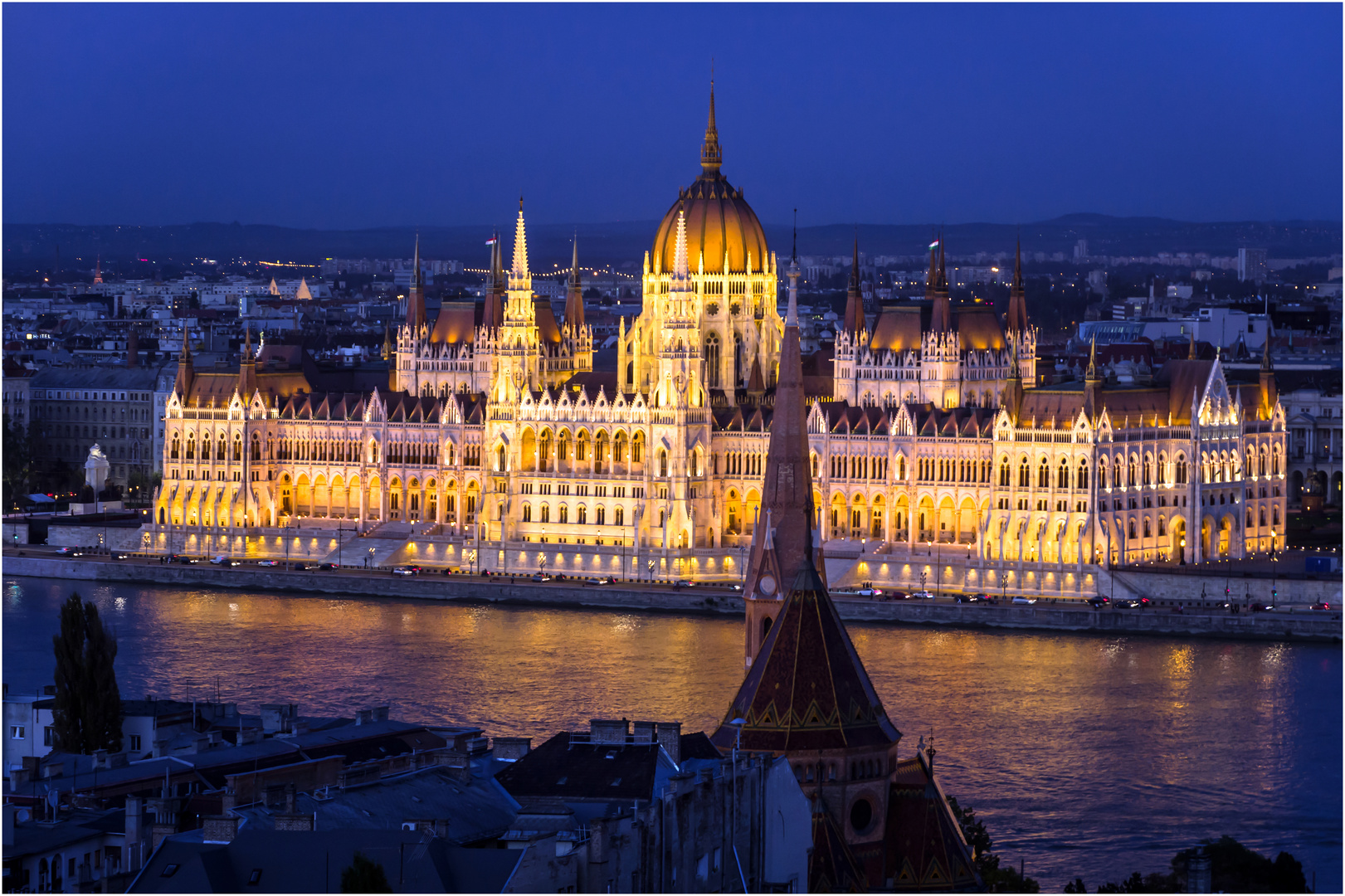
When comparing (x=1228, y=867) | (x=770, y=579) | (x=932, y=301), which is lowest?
(x=1228, y=867)

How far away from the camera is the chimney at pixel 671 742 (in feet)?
157

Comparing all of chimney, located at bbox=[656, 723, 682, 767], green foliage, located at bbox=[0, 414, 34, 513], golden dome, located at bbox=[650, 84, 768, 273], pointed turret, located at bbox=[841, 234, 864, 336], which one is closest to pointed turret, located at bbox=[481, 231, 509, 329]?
golden dome, located at bbox=[650, 84, 768, 273]

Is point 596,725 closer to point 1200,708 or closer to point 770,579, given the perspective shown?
point 770,579

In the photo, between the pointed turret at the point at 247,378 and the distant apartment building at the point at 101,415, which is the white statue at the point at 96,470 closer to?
the distant apartment building at the point at 101,415

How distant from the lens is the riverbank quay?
315ft

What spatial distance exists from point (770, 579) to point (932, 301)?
189 ft

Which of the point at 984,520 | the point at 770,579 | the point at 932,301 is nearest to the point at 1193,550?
the point at 984,520

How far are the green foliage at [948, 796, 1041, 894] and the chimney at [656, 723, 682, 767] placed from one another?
5948 millimetres

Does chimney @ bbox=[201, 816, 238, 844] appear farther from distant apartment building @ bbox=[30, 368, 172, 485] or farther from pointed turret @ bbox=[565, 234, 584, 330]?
distant apartment building @ bbox=[30, 368, 172, 485]

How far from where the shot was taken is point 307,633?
96.9m

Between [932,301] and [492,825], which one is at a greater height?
[932,301]

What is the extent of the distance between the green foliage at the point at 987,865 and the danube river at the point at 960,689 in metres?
2.61

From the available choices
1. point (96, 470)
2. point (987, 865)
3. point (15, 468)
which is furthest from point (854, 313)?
point (987, 865)

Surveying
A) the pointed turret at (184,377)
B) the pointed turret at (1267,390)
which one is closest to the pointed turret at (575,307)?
the pointed turret at (184,377)
